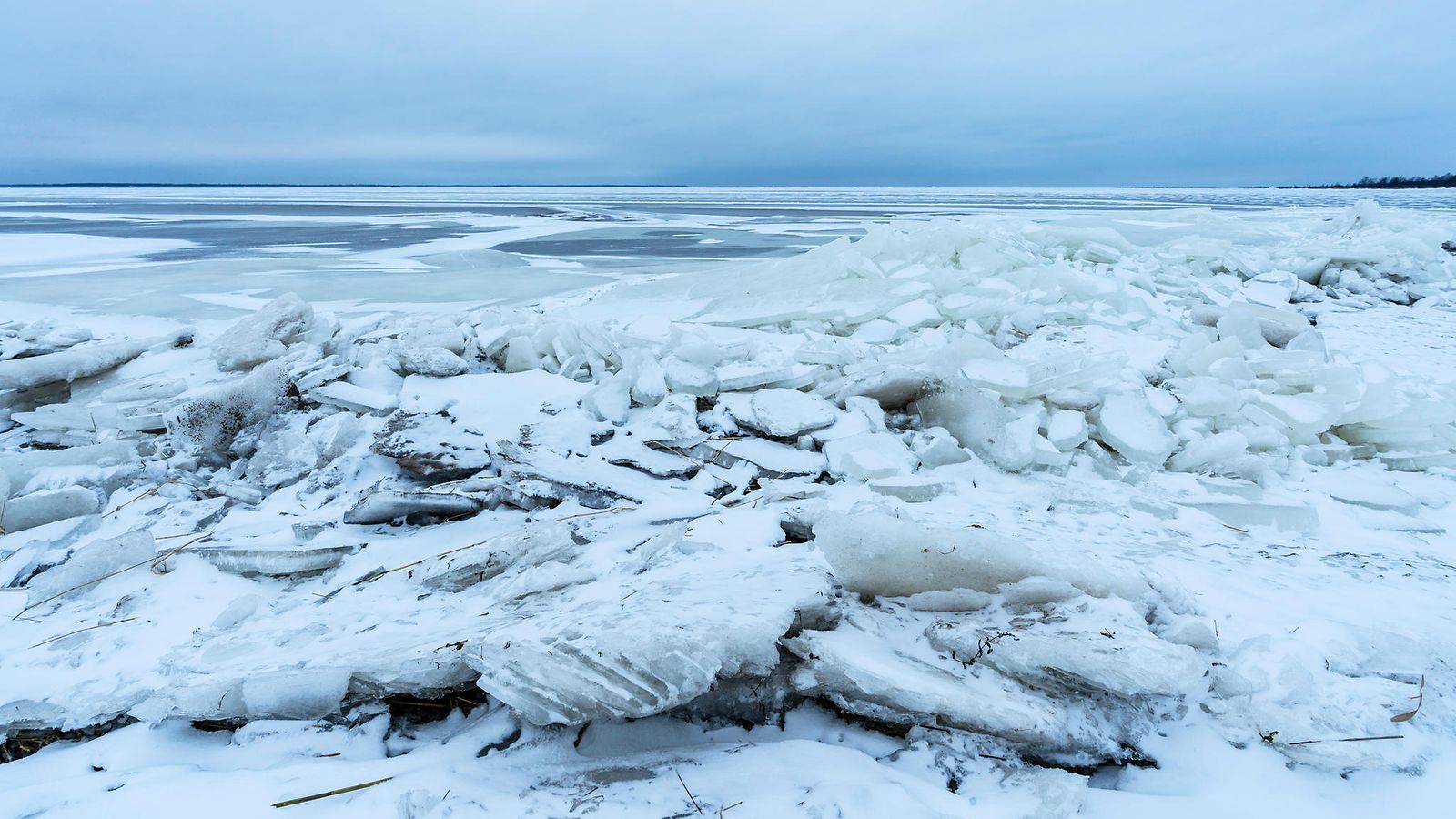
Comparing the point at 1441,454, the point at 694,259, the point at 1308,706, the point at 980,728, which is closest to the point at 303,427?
the point at 980,728

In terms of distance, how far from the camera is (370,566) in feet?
6.58

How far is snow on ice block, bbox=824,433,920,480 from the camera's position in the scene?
2430mm

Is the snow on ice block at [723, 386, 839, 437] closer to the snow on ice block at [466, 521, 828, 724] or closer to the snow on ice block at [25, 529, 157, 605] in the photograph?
the snow on ice block at [466, 521, 828, 724]

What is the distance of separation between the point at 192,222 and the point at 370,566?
18.4 m

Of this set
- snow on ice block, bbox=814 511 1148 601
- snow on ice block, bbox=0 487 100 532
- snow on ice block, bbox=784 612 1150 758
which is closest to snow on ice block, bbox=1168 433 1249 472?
snow on ice block, bbox=814 511 1148 601

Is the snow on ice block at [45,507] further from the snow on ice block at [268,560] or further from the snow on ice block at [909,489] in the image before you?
the snow on ice block at [909,489]

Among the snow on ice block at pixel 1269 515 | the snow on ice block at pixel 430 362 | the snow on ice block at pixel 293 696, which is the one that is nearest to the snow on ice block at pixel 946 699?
the snow on ice block at pixel 293 696

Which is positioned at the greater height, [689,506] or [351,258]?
[351,258]

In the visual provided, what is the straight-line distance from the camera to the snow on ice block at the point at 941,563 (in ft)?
5.21

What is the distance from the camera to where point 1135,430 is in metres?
2.70

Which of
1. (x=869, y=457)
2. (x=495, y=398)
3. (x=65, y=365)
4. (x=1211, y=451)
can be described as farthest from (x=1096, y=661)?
(x=65, y=365)

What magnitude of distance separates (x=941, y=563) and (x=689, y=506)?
92 centimetres

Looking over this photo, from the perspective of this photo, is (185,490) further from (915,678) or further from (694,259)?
(694,259)

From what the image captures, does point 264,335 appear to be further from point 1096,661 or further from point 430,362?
point 1096,661
